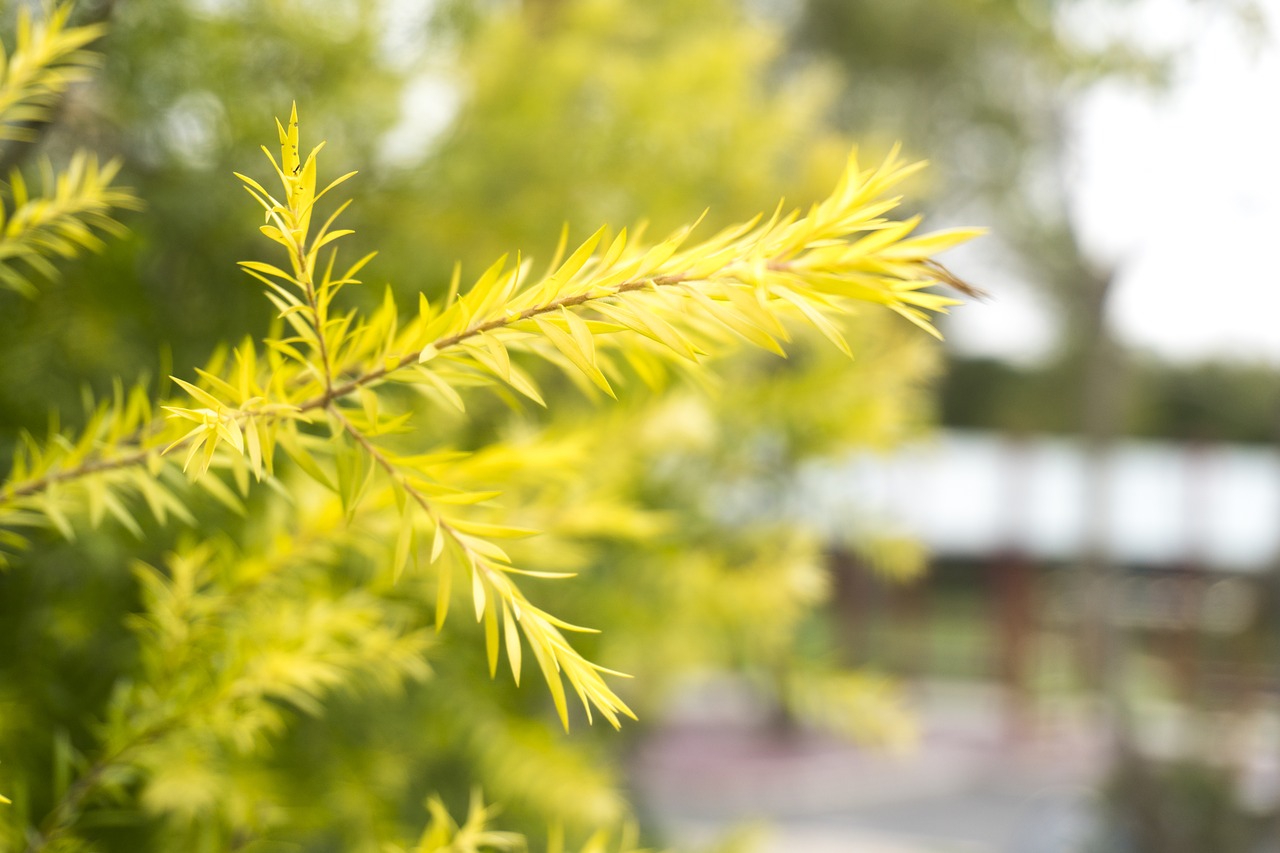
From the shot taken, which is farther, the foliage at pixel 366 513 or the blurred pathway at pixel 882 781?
the blurred pathway at pixel 882 781

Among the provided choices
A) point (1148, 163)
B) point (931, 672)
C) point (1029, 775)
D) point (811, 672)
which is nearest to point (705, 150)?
point (811, 672)

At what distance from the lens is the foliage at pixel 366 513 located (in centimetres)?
30

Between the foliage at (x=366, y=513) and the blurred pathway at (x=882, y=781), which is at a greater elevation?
the foliage at (x=366, y=513)

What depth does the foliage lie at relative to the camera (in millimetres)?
297

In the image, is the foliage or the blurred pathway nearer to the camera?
the foliage

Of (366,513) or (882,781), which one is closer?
(366,513)

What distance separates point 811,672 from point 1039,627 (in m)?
8.98

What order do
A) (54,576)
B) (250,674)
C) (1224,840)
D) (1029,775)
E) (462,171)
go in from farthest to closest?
(1029,775), (1224,840), (462,171), (54,576), (250,674)

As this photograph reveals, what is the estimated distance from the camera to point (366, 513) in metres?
0.53

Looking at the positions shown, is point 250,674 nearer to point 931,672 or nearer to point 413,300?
point 413,300

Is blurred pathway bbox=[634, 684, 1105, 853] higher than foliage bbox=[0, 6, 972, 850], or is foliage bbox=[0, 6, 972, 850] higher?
foliage bbox=[0, 6, 972, 850]

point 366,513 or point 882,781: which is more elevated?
point 366,513

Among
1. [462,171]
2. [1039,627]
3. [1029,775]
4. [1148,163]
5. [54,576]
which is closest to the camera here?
[54,576]

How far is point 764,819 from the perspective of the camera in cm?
94
